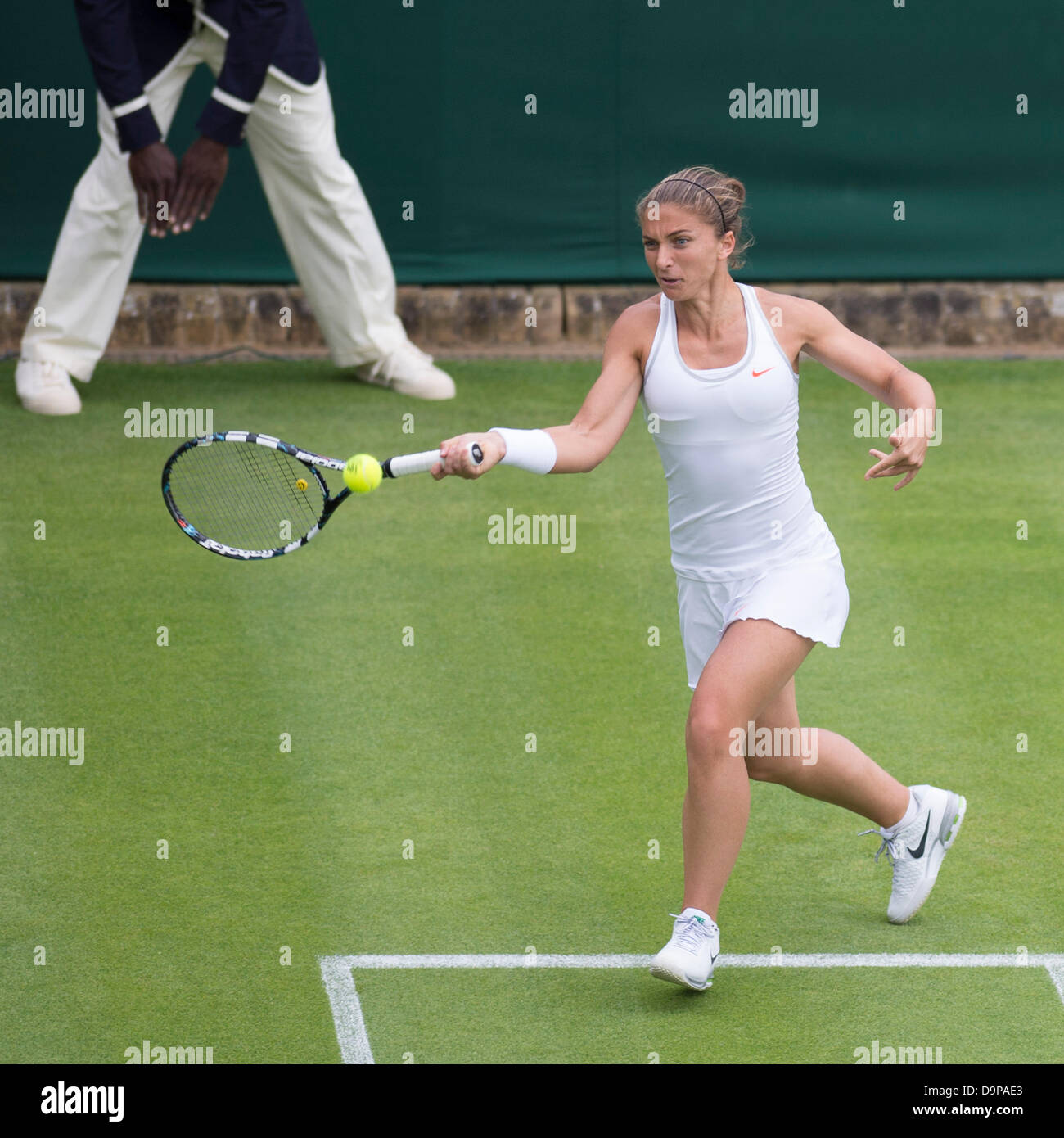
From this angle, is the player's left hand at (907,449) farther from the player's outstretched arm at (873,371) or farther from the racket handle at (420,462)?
the racket handle at (420,462)

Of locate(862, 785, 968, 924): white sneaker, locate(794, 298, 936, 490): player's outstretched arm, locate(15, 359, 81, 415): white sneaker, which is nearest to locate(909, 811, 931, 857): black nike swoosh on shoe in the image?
locate(862, 785, 968, 924): white sneaker

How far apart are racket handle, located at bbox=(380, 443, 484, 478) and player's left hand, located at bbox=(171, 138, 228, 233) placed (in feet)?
16.8

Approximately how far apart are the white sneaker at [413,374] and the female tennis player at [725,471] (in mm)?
5299

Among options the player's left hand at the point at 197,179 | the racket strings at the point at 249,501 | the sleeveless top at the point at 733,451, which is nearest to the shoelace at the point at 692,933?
the sleeveless top at the point at 733,451

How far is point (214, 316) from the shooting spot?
10648 mm

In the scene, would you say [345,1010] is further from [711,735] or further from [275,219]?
[275,219]

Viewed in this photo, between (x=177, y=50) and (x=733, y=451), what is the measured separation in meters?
5.70

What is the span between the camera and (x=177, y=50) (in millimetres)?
9102

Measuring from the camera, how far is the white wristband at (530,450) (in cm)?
422

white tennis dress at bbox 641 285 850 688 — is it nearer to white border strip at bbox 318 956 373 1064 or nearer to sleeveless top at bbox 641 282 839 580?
sleeveless top at bbox 641 282 839 580

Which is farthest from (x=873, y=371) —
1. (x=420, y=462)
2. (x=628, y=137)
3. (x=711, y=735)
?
(x=628, y=137)

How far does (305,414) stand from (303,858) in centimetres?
475

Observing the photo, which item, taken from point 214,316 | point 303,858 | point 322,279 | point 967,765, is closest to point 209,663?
point 303,858

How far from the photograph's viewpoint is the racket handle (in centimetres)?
410
